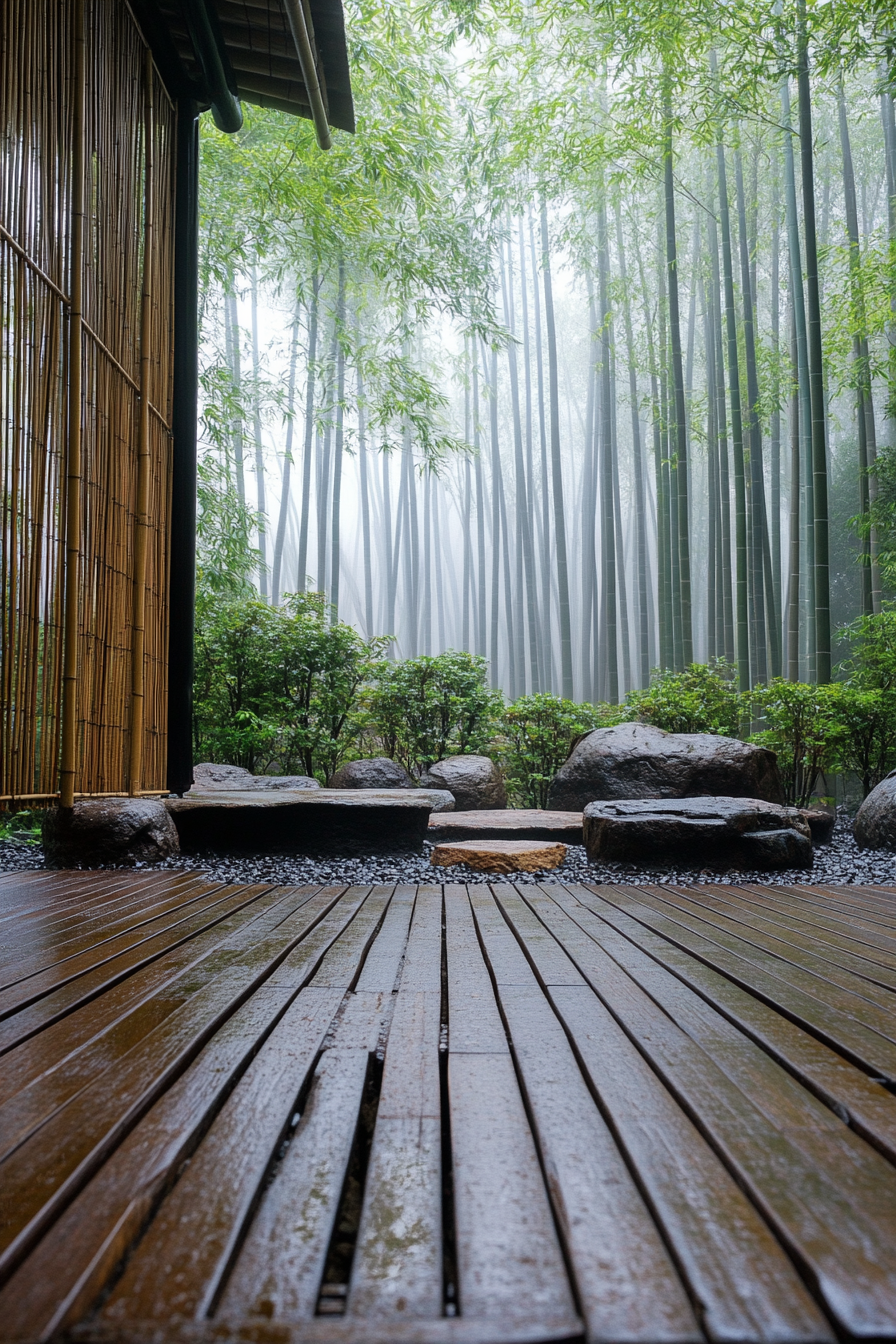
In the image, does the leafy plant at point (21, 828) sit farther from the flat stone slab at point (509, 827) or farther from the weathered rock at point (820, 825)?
the weathered rock at point (820, 825)

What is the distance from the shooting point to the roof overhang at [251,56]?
3.02 metres

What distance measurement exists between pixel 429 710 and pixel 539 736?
2.46 ft

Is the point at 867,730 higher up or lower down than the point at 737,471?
lower down

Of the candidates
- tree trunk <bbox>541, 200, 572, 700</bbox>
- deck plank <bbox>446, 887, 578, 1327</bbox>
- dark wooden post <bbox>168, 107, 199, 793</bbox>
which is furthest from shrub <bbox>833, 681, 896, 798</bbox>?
deck plank <bbox>446, 887, 578, 1327</bbox>

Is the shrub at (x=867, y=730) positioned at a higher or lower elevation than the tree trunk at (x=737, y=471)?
lower

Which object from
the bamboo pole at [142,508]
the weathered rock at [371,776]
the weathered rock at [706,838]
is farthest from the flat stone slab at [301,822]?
the weathered rock at [371,776]

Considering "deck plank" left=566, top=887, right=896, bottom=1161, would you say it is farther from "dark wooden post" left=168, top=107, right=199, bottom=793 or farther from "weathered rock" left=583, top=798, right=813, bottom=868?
"dark wooden post" left=168, top=107, right=199, bottom=793

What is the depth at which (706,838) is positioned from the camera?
3.02 metres

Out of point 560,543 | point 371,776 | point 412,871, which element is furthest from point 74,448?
point 560,543

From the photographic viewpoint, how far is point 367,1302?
0.57 metres

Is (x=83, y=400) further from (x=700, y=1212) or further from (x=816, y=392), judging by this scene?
(x=816, y=392)

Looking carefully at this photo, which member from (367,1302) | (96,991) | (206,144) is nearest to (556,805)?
(96,991)

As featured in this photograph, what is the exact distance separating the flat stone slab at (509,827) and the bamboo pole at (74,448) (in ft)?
6.31

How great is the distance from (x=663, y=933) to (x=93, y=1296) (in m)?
1.48
